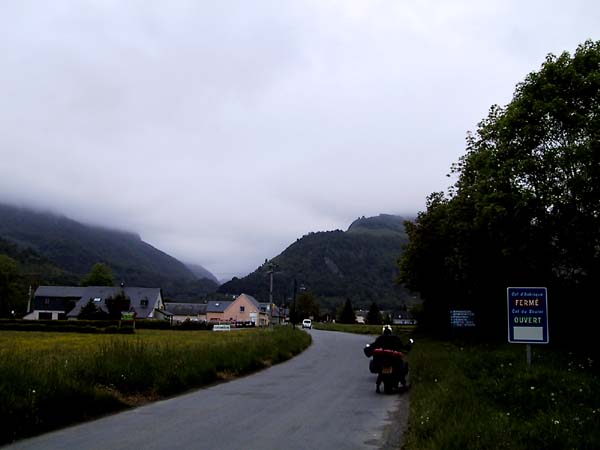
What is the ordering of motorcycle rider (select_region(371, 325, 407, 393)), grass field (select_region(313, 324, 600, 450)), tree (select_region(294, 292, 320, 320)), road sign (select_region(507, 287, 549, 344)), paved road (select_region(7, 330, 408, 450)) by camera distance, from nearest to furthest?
grass field (select_region(313, 324, 600, 450)), paved road (select_region(7, 330, 408, 450)), road sign (select_region(507, 287, 549, 344)), motorcycle rider (select_region(371, 325, 407, 393)), tree (select_region(294, 292, 320, 320))

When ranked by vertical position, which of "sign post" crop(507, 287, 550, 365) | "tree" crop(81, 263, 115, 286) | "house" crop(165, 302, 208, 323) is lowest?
"house" crop(165, 302, 208, 323)

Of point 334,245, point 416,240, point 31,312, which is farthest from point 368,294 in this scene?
point 416,240

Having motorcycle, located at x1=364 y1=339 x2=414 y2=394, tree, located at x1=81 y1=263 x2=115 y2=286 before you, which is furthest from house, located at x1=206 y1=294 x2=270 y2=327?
motorcycle, located at x1=364 y1=339 x2=414 y2=394

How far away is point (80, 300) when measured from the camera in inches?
3954

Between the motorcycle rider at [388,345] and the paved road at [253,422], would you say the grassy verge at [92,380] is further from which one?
the motorcycle rider at [388,345]

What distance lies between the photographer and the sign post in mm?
11992

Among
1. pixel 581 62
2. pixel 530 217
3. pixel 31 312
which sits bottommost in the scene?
pixel 31 312

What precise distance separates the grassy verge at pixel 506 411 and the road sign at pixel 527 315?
0.73 meters

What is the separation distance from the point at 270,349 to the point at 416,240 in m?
21.2

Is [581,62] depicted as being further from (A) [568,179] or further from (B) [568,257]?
(B) [568,257]

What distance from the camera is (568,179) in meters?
22.8

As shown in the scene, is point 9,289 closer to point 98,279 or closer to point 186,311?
point 98,279

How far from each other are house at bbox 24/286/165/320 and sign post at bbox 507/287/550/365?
9078 centimetres

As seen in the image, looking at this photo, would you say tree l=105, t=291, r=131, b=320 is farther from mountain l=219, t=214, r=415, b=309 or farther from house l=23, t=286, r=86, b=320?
mountain l=219, t=214, r=415, b=309
